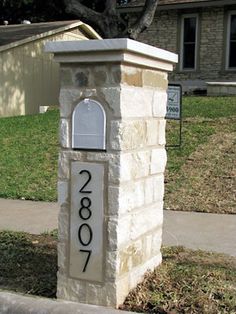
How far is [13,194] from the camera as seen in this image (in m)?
8.26

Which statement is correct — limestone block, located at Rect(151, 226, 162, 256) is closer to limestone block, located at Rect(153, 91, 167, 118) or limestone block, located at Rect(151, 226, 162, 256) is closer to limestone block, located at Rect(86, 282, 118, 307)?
limestone block, located at Rect(86, 282, 118, 307)

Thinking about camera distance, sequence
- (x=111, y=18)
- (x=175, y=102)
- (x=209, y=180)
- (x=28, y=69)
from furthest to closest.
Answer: (x=111, y=18)
(x=28, y=69)
(x=175, y=102)
(x=209, y=180)

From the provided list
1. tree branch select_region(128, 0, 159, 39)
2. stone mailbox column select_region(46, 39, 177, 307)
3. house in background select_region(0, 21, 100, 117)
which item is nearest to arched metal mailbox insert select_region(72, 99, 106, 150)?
stone mailbox column select_region(46, 39, 177, 307)

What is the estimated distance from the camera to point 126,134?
3865 mm

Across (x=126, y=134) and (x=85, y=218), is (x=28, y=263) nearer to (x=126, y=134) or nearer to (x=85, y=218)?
(x=85, y=218)

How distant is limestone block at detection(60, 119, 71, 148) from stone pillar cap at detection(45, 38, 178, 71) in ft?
Answer: 1.47

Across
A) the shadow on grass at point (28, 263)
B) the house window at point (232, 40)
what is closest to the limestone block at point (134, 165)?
the shadow on grass at point (28, 263)

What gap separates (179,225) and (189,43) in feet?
49.9

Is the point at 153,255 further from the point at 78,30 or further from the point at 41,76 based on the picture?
the point at 78,30

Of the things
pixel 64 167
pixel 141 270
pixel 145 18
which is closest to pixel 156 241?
pixel 141 270

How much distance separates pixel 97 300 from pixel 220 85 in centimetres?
1331

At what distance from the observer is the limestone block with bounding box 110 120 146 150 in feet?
12.5

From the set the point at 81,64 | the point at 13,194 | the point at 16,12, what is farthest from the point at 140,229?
the point at 16,12

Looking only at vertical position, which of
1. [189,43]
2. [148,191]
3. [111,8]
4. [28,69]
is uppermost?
[111,8]
